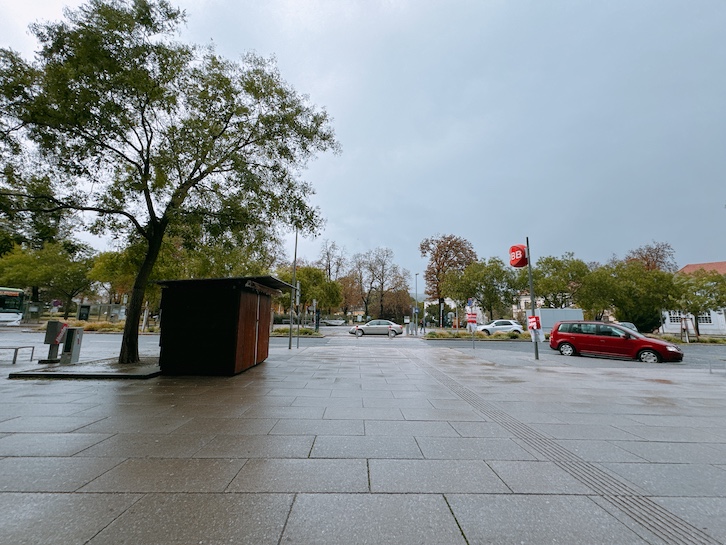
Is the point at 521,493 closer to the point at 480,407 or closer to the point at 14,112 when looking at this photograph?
the point at 480,407

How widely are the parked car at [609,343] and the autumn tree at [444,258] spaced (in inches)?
1212

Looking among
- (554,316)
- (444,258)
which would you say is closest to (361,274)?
(444,258)

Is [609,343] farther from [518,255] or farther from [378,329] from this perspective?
[378,329]

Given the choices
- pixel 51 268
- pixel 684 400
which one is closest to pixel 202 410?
pixel 684 400

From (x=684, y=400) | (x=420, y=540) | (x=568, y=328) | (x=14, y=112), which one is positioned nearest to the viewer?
(x=420, y=540)

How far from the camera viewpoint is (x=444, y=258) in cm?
4862

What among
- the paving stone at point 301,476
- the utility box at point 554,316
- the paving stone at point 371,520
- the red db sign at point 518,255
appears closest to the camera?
the paving stone at point 371,520

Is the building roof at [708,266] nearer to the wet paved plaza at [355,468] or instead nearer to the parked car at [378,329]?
the parked car at [378,329]

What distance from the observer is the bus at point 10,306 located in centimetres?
3238

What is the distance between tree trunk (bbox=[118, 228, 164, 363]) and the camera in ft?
32.9

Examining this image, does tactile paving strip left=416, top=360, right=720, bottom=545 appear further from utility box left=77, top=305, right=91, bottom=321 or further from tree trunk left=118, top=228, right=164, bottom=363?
utility box left=77, top=305, right=91, bottom=321

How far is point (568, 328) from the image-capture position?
55.4 feet

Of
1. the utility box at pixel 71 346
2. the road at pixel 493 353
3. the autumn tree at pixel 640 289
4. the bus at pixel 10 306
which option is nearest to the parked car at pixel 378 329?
the road at pixel 493 353

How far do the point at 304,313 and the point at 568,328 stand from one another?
34875 millimetres
